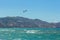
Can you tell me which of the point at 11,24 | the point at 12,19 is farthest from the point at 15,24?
the point at 12,19

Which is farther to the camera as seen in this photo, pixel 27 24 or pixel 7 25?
pixel 27 24

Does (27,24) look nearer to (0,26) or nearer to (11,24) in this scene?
(11,24)

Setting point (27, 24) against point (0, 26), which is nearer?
point (0, 26)

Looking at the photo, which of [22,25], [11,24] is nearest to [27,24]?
[22,25]

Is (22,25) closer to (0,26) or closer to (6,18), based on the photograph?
(6,18)

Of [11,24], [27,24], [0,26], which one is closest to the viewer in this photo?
[0,26]

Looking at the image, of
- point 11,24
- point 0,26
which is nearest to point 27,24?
point 11,24

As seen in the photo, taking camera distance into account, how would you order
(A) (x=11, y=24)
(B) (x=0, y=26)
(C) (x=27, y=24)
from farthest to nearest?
(C) (x=27, y=24)
(A) (x=11, y=24)
(B) (x=0, y=26)

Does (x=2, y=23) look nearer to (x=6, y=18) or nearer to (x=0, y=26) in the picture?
(x=0, y=26)
